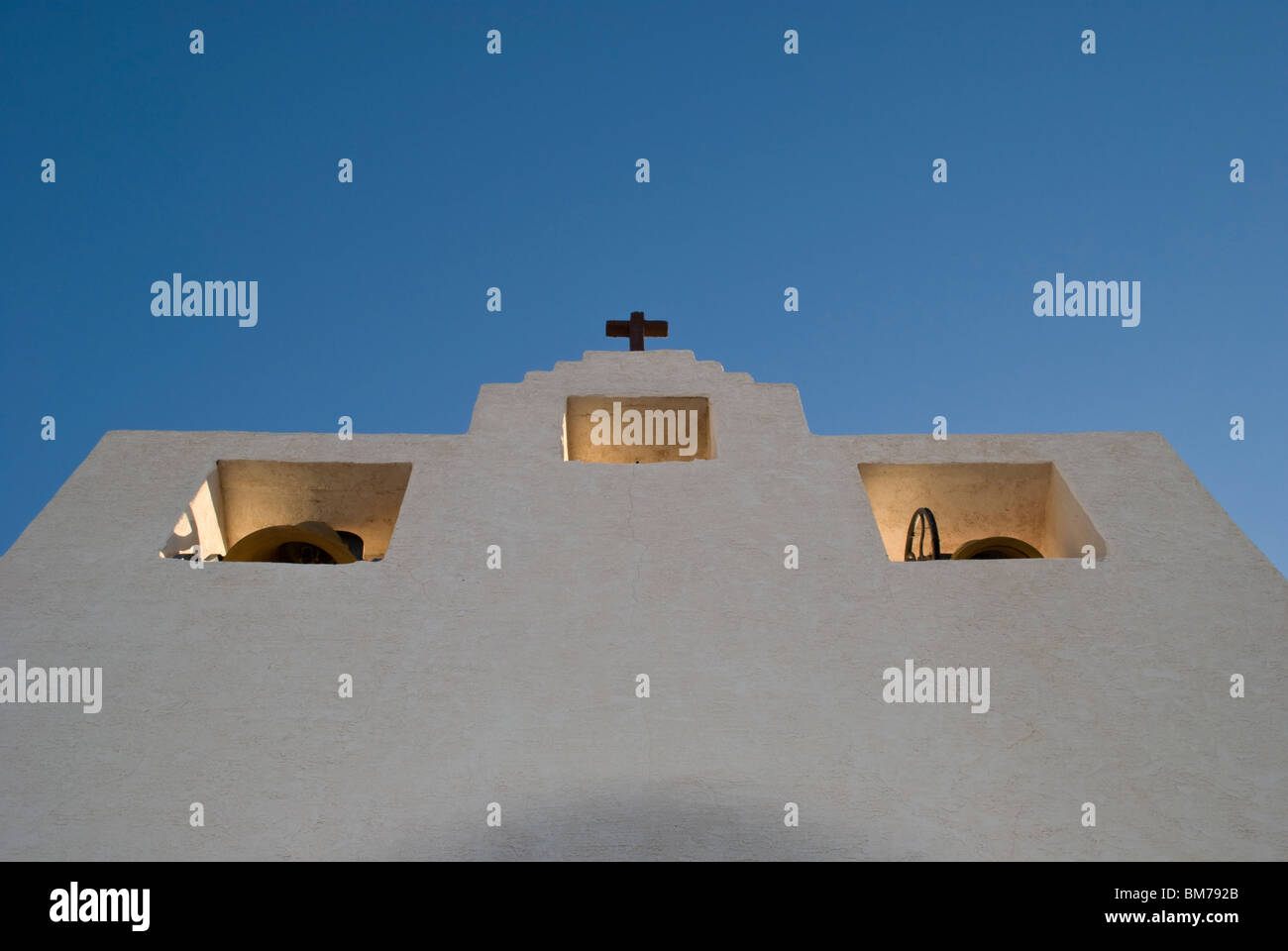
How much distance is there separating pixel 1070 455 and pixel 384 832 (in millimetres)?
6277

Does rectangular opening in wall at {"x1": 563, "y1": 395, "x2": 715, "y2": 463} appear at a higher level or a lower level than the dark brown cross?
lower

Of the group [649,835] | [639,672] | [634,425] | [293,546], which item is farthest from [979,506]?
[293,546]

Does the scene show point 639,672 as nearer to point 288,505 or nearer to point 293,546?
point 293,546

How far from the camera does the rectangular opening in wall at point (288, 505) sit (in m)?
9.02

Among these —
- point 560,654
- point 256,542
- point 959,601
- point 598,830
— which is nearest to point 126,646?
point 256,542

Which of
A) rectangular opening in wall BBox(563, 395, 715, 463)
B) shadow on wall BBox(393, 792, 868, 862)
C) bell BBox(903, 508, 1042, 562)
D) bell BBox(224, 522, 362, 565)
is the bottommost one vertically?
shadow on wall BBox(393, 792, 868, 862)

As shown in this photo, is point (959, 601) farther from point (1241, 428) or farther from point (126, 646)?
point (126, 646)

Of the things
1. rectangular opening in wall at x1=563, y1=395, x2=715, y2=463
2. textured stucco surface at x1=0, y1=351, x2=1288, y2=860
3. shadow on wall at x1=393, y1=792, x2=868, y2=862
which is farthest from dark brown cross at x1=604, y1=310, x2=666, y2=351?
shadow on wall at x1=393, y1=792, x2=868, y2=862

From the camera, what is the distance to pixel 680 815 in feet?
19.0

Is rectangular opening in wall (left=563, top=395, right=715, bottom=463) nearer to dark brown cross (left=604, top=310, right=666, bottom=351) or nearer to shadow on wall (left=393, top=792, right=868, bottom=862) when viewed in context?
dark brown cross (left=604, top=310, right=666, bottom=351)

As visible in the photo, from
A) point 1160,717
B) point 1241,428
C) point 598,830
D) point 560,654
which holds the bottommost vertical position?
point 598,830

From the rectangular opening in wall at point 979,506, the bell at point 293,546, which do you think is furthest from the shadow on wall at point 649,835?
the bell at point 293,546

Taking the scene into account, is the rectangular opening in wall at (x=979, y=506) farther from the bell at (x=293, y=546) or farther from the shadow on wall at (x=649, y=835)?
the bell at (x=293, y=546)

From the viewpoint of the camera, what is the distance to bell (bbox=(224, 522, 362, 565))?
29.6ft
